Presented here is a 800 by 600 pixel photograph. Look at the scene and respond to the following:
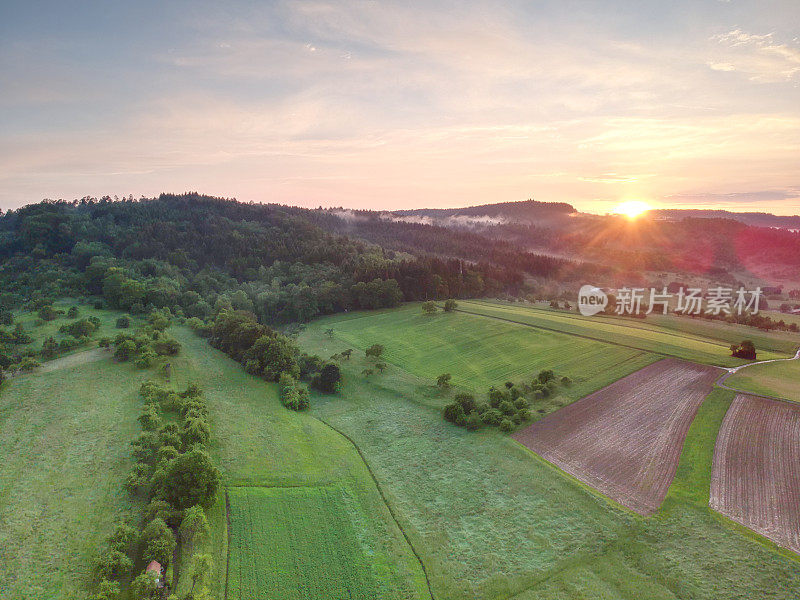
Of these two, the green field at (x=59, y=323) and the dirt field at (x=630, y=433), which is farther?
the green field at (x=59, y=323)

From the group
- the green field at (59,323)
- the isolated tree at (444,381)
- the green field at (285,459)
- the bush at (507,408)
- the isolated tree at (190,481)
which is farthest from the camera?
the green field at (59,323)

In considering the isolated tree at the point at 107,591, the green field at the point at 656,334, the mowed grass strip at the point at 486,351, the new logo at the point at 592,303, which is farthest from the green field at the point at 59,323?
the new logo at the point at 592,303

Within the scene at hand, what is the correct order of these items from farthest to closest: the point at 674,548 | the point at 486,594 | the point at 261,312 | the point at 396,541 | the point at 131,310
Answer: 1. the point at 261,312
2. the point at 131,310
3. the point at 396,541
4. the point at 674,548
5. the point at 486,594

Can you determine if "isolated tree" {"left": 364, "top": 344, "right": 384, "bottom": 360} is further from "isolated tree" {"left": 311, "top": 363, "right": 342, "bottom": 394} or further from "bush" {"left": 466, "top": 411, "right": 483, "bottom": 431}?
"bush" {"left": 466, "top": 411, "right": 483, "bottom": 431}

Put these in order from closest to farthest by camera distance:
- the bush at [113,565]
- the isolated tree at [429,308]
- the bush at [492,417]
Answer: the bush at [113,565], the bush at [492,417], the isolated tree at [429,308]

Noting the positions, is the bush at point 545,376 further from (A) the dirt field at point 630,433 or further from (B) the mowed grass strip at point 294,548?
(B) the mowed grass strip at point 294,548

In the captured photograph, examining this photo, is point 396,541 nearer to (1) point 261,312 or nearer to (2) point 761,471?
(2) point 761,471

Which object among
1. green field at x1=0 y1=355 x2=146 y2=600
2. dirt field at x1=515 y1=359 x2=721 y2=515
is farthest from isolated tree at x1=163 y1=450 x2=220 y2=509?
dirt field at x1=515 y1=359 x2=721 y2=515

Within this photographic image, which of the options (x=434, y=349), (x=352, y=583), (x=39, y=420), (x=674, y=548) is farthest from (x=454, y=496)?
(x=39, y=420)
